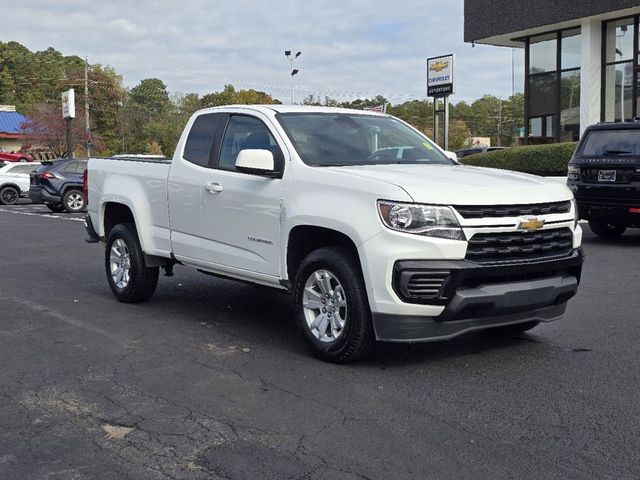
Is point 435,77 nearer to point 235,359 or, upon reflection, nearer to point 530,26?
point 530,26

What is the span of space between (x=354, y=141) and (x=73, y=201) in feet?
62.6

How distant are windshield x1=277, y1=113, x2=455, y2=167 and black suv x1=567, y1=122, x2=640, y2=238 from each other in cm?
583

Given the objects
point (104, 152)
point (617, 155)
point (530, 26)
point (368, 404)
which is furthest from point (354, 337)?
point (104, 152)

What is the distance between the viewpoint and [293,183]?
20.0 ft

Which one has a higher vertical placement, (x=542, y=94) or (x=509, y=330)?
(x=542, y=94)

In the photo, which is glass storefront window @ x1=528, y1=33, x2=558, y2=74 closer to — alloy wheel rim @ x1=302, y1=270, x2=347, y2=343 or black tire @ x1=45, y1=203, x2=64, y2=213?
black tire @ x1=45, y1=203, x2=64, y2=213

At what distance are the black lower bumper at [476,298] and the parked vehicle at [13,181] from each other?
87.0 ft

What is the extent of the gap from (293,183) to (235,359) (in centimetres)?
142

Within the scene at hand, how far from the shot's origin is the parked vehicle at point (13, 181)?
1150 inches

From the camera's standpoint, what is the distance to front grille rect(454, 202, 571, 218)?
5.30 metres

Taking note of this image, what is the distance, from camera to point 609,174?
1217cm

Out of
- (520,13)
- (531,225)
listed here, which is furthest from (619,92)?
(531,225)

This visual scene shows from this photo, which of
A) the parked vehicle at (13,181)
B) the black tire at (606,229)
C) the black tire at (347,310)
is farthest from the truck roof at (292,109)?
the parked vehicle at (13,181)

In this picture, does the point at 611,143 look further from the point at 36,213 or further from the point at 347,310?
the point at 36,213
